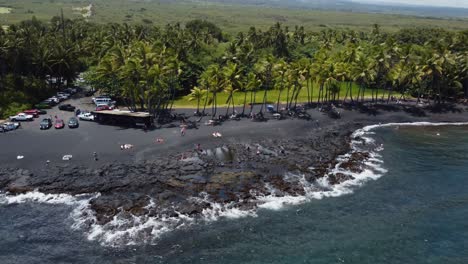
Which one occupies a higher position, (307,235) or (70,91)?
(70,91)

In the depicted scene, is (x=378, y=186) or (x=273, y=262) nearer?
(x=273, y=262)

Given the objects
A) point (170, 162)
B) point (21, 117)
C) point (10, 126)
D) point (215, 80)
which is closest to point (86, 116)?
point (21, 117)

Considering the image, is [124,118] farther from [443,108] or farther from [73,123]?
[443,108]

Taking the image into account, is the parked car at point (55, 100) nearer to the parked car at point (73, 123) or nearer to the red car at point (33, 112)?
the red car at point (33, 112)

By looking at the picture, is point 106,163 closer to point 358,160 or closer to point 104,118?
point 104,118

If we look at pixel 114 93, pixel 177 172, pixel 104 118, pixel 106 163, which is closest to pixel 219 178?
pixel 177 172

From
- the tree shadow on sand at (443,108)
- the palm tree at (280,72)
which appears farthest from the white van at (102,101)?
the tree shadow on sand at (443,108)
